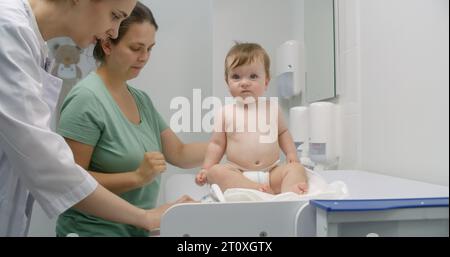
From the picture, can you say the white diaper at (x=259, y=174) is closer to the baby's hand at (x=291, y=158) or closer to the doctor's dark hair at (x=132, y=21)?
the baby's hand at (x=291, y=158)

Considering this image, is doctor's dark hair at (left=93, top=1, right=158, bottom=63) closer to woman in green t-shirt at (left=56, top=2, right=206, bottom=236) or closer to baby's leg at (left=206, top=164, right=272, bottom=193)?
woman in green t-shirt at (left=56, top=2, right=206, bottom=236)

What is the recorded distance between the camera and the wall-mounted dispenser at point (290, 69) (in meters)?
0.78

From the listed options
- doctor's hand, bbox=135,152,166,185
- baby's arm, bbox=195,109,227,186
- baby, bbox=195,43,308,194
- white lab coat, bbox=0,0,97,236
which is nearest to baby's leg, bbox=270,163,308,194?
baby, bbox=195,43,308,194

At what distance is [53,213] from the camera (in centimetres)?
52

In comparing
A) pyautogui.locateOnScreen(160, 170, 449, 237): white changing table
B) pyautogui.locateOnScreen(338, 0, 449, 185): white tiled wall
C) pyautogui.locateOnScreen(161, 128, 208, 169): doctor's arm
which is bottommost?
pyautogui.locateOnScreen(160, 170, 449, 237): white changing table

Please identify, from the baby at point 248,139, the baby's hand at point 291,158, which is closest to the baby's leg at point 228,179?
the baby at point 248,139

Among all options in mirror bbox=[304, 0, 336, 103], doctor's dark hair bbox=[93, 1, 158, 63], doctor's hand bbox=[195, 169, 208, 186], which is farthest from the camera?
mirror bbox=[304, 0, 336, 103]

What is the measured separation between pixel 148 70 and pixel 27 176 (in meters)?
0.29

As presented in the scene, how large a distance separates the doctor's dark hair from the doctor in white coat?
0.05 feet

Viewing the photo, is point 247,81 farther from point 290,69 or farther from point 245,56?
point 290,69

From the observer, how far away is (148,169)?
2.15 feet

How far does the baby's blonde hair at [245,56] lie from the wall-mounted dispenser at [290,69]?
5cm

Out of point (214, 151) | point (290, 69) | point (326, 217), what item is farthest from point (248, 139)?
point (326, 217)

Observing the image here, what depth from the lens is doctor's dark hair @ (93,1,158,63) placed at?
2.04 ft
